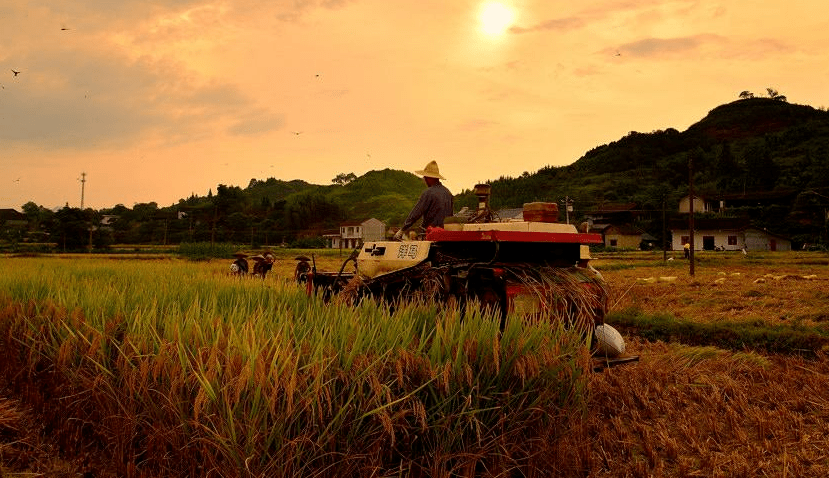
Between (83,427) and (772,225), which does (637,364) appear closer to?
(83,427)

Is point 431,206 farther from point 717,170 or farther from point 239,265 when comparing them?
point 717,170

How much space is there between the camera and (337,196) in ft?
573

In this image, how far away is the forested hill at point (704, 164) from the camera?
3413 inches

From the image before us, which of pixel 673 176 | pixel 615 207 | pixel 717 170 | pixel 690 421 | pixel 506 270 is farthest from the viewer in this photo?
pixel 673 176

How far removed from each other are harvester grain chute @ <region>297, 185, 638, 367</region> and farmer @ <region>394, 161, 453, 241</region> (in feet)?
1.43

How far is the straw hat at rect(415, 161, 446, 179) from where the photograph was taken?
306 inches

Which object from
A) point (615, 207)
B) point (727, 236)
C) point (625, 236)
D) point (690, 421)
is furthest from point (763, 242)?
point (690, 421)

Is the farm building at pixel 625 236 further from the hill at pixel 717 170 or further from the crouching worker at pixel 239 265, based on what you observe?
the crouching worker at pixel 239 265

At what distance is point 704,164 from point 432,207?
4724 inches

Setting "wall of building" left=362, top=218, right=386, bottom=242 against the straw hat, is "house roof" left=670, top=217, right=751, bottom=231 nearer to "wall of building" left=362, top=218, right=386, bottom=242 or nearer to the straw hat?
"wall of building" left=362, top=218, right=386, bottom=242

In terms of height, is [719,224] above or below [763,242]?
above

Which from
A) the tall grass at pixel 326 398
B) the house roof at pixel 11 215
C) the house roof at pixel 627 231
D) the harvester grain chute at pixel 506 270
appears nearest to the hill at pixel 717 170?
the house roof at pixel 627 231

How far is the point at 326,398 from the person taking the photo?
123 inches

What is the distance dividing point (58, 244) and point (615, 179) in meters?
94.2
